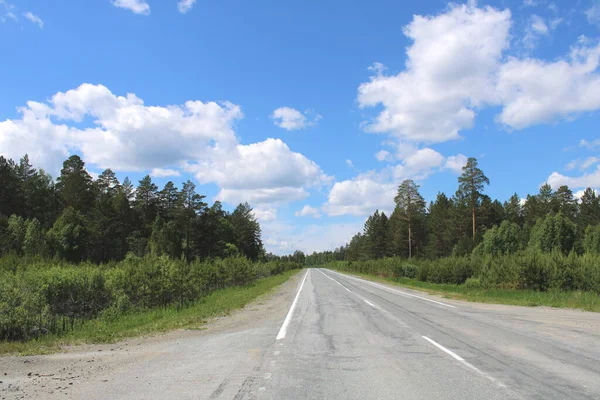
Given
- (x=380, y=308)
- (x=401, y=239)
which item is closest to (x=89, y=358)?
(x=380, y=308)

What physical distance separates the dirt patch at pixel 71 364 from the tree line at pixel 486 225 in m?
37.5

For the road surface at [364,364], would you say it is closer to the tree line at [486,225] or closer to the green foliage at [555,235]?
the tree line at [486,225]

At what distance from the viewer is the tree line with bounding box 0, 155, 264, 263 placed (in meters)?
62.8

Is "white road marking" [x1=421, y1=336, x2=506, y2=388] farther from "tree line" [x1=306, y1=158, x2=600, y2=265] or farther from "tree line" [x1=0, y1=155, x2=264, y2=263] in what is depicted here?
"tree line" [x1=0, y1=155, x2=264, y2=263]

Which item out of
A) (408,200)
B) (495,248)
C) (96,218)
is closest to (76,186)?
(96,218)

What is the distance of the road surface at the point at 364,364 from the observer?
6062 millimetres

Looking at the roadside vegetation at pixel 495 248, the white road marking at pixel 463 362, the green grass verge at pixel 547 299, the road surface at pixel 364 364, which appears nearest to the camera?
the road surface at pixel 364 364

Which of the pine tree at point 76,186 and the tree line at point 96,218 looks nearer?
the tree line at point 96,218

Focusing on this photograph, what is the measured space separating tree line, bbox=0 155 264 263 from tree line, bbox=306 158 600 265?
121ft

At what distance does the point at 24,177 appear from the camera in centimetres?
8275

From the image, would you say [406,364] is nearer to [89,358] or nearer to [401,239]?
[89,358]

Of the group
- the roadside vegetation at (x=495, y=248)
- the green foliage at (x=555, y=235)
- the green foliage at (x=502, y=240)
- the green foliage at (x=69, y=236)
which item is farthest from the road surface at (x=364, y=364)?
the green foliage at (x=69, y=236)

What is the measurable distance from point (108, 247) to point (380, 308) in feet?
247

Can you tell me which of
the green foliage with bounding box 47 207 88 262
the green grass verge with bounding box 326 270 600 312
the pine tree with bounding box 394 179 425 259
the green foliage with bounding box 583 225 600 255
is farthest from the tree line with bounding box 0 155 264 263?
the green foliage with bounding box 583 225 600 255
